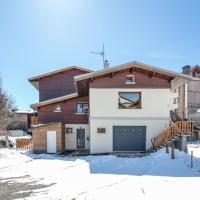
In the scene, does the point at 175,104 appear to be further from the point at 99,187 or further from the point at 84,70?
the point at 99,187

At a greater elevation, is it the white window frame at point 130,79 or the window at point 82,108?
the white window frame at point 130,79

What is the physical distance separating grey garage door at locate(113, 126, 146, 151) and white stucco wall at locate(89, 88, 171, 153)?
0.28 m

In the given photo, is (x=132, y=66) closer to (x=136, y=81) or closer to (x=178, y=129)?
(x=136, y=81)

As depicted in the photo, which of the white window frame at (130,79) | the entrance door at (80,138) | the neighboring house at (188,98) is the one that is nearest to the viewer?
the white window frame at (130,79)

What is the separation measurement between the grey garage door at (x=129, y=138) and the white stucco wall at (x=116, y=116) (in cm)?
28

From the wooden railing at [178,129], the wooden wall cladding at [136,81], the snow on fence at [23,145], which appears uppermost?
the wooden wall cladding at [136,81]

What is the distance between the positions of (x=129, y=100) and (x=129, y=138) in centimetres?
319

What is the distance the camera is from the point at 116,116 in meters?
24.9

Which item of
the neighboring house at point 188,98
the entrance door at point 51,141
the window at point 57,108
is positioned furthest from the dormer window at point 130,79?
the neighboring house at point 188,98

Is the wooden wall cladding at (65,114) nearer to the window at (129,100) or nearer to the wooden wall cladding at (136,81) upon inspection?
the wooden wall cladding at (136,81)

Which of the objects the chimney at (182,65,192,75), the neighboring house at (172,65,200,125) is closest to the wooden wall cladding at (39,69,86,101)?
the neighboring house at (172,65,200,125)

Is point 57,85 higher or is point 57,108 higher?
point 57,85

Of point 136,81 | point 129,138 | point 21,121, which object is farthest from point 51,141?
point 21,121

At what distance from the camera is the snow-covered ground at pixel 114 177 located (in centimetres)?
1085
